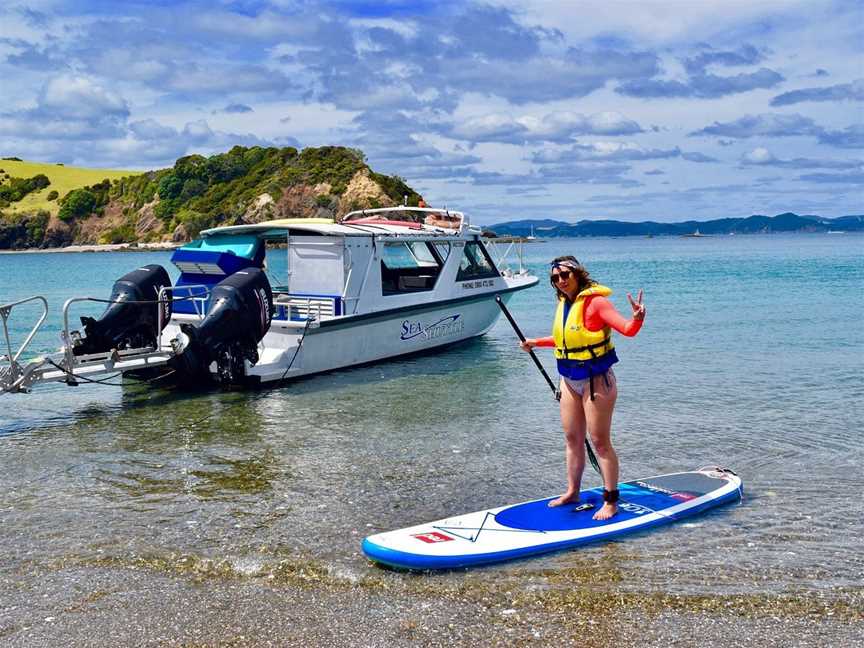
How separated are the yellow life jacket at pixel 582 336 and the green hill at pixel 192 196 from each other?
95.6 meters

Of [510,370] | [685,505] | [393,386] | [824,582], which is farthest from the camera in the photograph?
[510,370]

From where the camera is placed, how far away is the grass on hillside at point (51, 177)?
144 meters

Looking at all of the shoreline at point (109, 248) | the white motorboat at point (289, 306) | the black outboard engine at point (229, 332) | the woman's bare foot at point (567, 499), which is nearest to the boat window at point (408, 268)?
the white motorboat at point (289, 306)

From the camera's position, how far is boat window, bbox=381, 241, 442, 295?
727 inches

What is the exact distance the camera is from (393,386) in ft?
49.6

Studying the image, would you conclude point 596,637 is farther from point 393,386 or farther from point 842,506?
point 393,386

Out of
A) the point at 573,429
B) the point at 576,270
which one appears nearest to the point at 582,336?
the point at 576,270

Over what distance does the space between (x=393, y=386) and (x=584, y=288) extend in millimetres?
8519

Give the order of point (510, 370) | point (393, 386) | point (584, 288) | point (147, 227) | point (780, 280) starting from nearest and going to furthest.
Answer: point (584, 288) < point (393, 386) < point (510, 370) < point (780, 280) < point (147, 227)

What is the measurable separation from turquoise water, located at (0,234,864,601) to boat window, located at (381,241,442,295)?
68.1 inches

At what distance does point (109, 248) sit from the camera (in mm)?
124000

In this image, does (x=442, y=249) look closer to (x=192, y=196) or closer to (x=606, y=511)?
(x=606, y=511)

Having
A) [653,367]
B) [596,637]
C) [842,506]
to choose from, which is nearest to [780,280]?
[653,367]

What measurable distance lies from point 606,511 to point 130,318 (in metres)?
9.59
